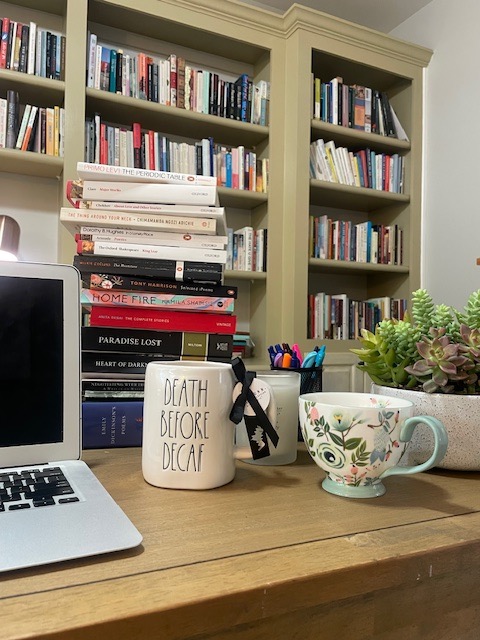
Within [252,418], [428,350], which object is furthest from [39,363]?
[428,350]

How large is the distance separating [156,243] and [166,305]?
122 millimetres

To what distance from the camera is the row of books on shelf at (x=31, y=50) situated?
1.88 metres

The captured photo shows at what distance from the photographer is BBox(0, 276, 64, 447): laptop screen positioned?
23.6 inches

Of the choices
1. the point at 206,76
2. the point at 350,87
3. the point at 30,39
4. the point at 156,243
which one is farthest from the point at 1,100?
the point at 350,87

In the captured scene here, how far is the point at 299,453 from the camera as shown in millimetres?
750

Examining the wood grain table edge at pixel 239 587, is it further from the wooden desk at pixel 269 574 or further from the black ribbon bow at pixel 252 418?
the black ribbon bow at pixel 252 418

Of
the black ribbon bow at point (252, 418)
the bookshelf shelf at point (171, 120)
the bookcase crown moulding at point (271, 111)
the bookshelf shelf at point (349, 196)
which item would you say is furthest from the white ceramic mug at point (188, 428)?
the bookshelf shelf at point (349, 196)

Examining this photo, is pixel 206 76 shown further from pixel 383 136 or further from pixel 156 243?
pixel 156 243

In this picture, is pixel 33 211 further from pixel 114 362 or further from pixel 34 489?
pixel 34 489

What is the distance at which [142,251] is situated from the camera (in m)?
0.85

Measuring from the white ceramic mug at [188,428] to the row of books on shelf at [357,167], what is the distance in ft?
6.45

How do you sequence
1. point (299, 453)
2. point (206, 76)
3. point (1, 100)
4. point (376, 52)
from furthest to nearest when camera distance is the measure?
point (376, 52) < point (206, 76) < point (1, 100) < point (299, 453)

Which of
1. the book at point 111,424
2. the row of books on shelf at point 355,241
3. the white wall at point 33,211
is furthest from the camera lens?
the row of books on shelf at point 355,241

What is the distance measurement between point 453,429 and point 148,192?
2.02 feet
